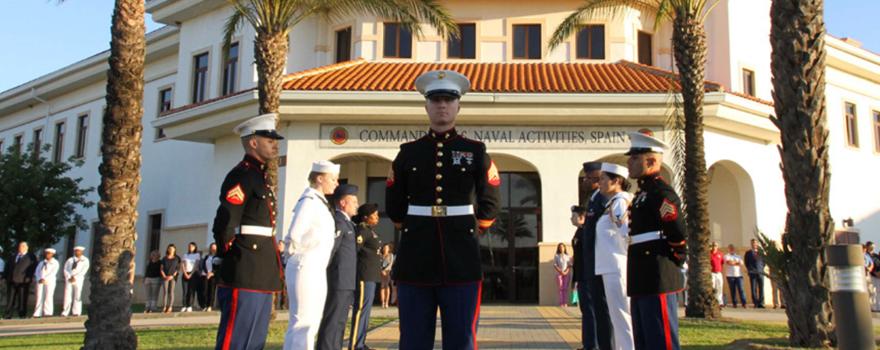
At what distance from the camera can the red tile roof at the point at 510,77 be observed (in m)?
19.8

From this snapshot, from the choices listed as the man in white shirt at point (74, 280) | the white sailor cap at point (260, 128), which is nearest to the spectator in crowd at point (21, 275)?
the man in white shirt at point (74, 280)

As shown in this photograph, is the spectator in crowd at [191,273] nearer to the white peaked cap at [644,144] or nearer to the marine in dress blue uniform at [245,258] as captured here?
the marine in dress blue uniform at [245,258]

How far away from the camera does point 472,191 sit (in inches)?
179

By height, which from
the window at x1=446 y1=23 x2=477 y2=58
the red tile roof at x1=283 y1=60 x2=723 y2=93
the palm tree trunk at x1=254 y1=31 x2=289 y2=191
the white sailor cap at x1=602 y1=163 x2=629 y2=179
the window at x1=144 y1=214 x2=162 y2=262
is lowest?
the white sailor cap at x1=602 y1=163 x2=629 y2=179

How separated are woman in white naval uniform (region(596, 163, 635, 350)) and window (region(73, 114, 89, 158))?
100.0 ft

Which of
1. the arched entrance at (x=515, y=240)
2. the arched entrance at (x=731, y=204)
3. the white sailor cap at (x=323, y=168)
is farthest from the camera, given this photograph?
the arched entrance at (x=731, y=204)

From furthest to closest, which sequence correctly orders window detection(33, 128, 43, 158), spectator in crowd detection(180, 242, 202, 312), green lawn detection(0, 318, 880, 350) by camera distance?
1. window detection(33, 128, 43, 158)
2. spectator in crowd detection(180, 242, 202, 312)
3. green lawn detection(0, 318, 880, 350)

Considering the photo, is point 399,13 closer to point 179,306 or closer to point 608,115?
point 608,115

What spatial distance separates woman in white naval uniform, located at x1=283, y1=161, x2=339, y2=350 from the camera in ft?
22.3

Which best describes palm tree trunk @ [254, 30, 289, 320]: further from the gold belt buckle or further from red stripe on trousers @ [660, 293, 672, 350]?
the gold belt buckle

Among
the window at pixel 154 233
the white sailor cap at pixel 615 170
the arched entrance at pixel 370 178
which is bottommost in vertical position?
the white sailor cap at pixel 615 170

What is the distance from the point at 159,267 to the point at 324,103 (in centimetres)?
672

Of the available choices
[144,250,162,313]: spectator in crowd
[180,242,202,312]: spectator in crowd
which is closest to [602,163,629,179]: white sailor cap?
[180,242,202,312]: spectator in crowd

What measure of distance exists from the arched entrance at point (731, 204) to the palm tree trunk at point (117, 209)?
1750cm
